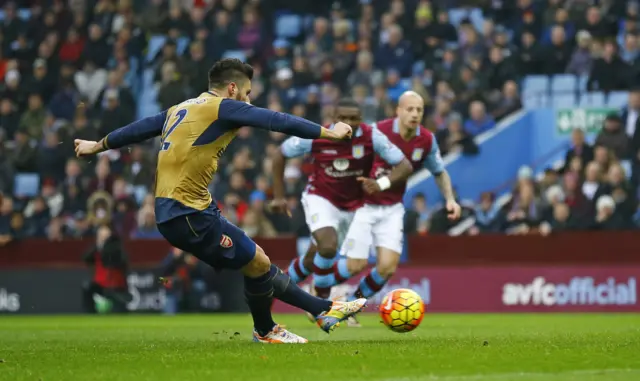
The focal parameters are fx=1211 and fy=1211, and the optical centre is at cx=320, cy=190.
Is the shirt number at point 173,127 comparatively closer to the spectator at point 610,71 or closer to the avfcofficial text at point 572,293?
the avfcofficial text at point 572,293

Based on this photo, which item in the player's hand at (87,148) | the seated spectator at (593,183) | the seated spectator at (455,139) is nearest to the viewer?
the player's hand at (87,148)

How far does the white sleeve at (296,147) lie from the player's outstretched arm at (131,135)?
392cm

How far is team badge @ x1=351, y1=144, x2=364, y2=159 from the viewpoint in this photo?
1357 centimetres

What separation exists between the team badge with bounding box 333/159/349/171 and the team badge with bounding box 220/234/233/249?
14.1 feet

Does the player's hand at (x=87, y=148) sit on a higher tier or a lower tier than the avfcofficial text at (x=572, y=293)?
higher

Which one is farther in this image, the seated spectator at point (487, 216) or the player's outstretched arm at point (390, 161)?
the seated spectator at point (487, 216)

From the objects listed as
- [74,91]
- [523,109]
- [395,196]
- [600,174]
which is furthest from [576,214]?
[74,91]

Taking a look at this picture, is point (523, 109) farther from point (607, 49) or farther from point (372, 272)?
point (372, 272)

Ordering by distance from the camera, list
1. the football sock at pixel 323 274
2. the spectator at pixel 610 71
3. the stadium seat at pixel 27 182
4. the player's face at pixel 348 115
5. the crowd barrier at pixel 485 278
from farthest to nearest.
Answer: the stadium seat at pixel 27 182, the spectator at pixel 610 71, the crowd barrier at pixel 485 278, the football sock at pixel 323 274, the player's face at pixel 348 115

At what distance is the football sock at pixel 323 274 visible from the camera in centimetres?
1345

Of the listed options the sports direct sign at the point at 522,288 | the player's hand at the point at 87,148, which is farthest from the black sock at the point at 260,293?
the sports direct sign at the point at 522,288

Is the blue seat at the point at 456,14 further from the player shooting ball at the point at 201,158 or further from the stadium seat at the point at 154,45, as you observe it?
the player shooting ball at the point at 201,158

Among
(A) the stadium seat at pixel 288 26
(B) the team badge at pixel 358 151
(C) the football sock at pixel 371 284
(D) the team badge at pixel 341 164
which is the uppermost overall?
(A) the stadium seat at pixel 288 26

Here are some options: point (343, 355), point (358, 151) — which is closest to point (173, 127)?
point (343, 355)
